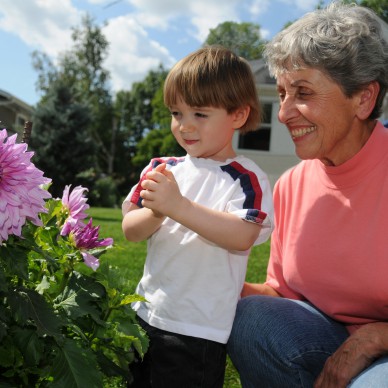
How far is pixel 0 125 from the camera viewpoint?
1572 millimetres

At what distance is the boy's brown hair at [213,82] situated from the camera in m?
2.02

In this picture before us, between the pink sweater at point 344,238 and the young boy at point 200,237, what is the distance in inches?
15.6

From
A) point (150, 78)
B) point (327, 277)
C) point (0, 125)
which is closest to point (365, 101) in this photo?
point (327, 277)

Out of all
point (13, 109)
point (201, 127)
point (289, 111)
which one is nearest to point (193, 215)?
point (201, 127)

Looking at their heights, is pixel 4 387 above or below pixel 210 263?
below

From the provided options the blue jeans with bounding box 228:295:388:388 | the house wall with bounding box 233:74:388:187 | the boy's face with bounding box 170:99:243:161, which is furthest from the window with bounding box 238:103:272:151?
the boy's face with bounding box 170:99:243:161

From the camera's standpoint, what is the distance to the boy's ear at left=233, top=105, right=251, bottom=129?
2117 millimetres

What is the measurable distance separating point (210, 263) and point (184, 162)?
1.29 feet

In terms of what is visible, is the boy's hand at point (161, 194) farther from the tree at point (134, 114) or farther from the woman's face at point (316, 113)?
the tree at point (134, 114)

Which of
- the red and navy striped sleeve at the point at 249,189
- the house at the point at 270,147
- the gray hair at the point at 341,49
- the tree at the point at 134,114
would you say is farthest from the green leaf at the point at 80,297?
the tree at the point at 134,114

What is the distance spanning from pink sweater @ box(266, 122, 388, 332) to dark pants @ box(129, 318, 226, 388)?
1.78ft

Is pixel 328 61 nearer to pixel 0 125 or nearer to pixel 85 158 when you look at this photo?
pixel 0 125

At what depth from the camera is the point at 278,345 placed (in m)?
2.15

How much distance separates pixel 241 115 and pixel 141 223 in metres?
0.53
